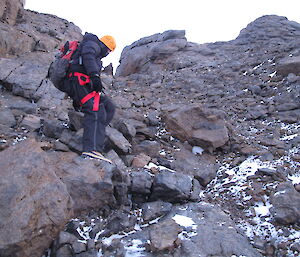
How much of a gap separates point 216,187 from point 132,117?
377 centimetres

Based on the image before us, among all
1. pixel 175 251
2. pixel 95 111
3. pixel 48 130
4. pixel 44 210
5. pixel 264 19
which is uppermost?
pixel 264 19

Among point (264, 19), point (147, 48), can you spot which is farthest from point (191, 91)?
point (264, 19)

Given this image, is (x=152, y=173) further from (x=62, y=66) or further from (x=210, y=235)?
(x=62, y=66)

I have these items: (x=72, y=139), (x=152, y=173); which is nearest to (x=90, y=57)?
(x=72, y=139)

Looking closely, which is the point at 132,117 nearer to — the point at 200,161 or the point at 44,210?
the point at 200,161

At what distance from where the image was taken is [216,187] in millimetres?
6383

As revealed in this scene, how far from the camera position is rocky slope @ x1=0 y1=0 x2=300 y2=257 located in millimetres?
4133

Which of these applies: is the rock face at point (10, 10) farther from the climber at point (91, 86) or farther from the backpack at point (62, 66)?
the climber at point (91, 86)

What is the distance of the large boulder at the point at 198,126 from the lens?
7.92 metres

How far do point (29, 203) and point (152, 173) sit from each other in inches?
106

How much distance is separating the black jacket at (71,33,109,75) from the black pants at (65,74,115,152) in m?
0.32

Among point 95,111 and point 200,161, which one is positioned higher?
point 95,111

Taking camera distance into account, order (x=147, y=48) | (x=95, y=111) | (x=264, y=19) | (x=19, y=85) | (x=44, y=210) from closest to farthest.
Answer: (x=44, y=210)
(x=95, y=111)
(x=19, y=85)
(x=147, y=48)
(x=264, y=19)

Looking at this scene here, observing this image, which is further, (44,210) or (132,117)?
(132,117)
